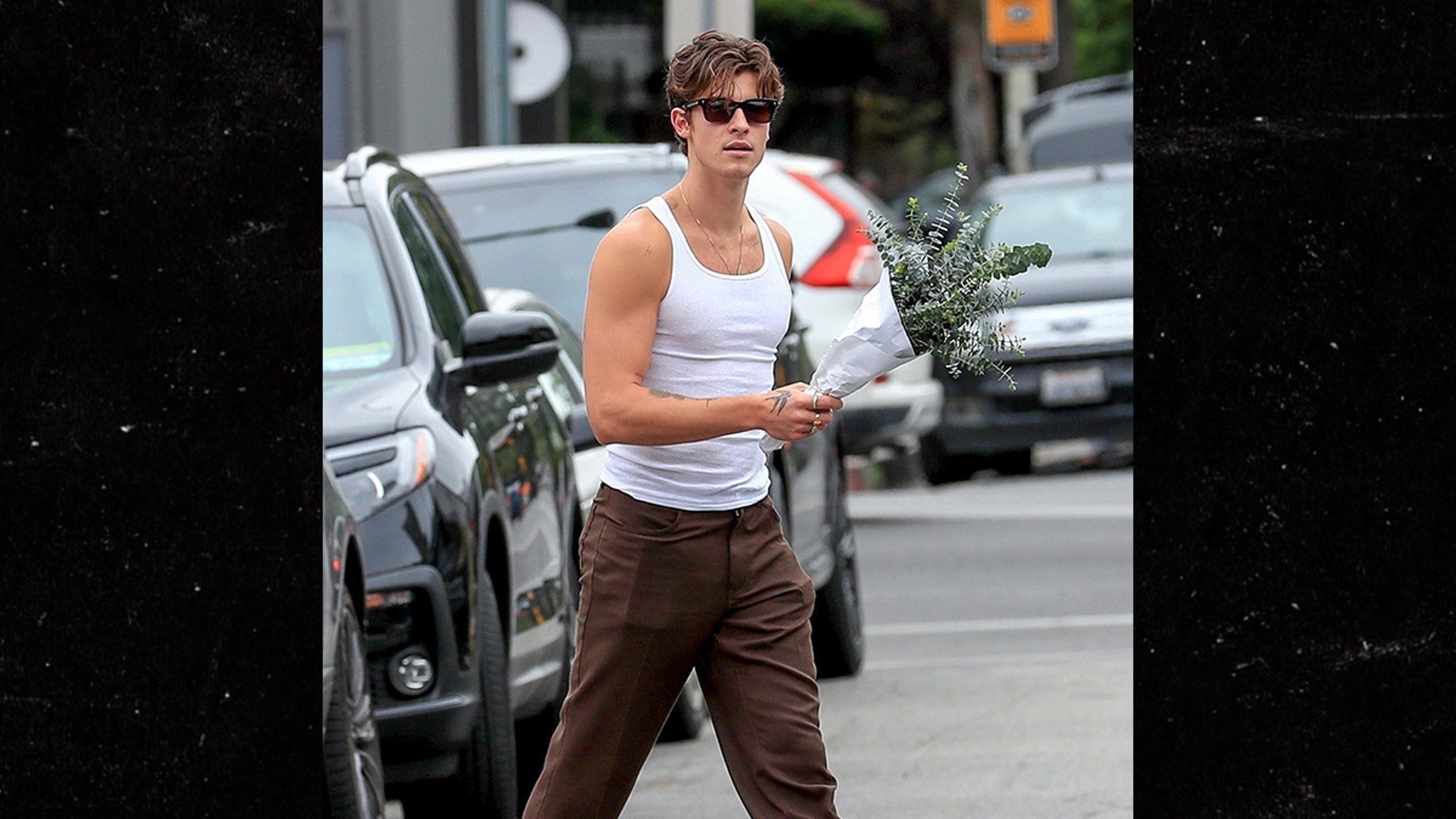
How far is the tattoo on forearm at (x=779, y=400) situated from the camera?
4848 millimetres

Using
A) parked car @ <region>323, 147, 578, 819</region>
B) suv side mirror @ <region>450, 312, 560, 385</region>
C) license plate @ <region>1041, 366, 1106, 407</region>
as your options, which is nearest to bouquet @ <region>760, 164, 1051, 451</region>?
parked car @ <region>323, 147, 578, 819</region>

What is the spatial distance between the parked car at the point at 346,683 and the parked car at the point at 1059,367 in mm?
10104

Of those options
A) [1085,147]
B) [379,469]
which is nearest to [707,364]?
[379,469]

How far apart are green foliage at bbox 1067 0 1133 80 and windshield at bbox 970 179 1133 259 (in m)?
30.2

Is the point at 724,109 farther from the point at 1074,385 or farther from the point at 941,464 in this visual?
the point at 941,464

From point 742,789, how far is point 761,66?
48.0 inches

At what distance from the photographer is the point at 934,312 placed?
4832 millimetres

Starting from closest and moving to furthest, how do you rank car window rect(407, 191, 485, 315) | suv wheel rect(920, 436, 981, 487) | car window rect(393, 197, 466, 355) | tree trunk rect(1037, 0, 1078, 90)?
car window rect(393, 197, 466, 355)
car window rect(407, 191, 485, 315)
suv wheel rect(920, 436, 981, 487)
tree trunk rect(1037, 0, 1078, 90)

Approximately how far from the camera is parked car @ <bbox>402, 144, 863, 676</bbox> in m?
10.3

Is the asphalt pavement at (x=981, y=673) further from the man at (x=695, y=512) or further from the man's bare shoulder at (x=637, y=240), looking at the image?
the man's bare shoulder at (x=637, y=240)

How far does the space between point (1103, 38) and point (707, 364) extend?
46.1m

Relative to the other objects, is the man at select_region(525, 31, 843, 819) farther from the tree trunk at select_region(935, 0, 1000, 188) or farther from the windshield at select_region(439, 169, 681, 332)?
the tree trunk at select_region(935, 0, 1000, 188)

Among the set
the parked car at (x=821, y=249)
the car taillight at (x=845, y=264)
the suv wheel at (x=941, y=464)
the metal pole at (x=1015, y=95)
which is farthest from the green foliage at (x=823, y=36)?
the car taillight at (x=845, y=264)
